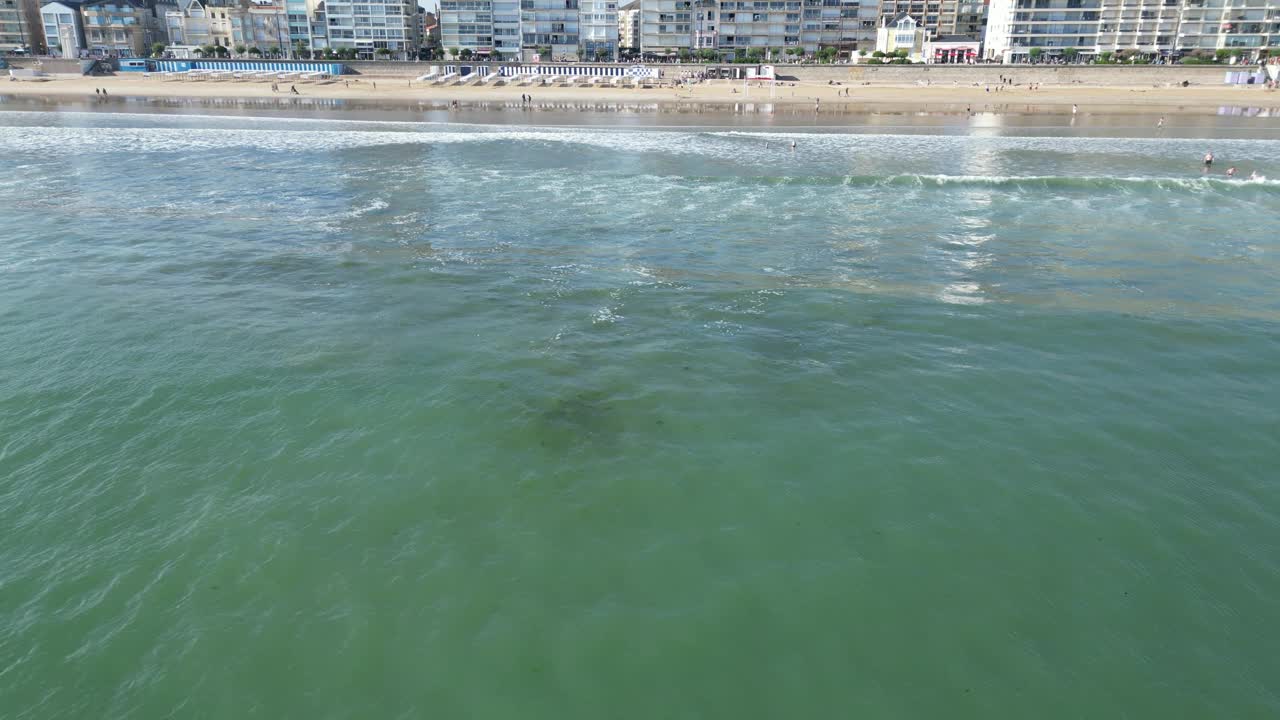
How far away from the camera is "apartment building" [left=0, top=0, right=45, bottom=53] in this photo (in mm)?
133000

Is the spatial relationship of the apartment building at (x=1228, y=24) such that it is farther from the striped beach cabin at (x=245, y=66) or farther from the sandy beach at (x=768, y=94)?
the striped beach cabin at (x=245, y=66)

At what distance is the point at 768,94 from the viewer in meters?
85.8

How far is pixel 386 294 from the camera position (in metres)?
19.7

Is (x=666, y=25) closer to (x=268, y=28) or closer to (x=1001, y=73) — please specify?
(x=1001, y=73)

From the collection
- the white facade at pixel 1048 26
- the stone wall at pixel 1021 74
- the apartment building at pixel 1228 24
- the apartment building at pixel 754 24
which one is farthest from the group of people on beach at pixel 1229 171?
the apartment building at pixel 754 24

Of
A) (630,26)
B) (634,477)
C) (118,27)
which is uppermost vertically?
(630,26)

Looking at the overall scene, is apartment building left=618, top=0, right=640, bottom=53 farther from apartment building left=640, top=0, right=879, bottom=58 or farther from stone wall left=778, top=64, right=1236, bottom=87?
stone wall left=778, top=64, right=1236, bottom=87

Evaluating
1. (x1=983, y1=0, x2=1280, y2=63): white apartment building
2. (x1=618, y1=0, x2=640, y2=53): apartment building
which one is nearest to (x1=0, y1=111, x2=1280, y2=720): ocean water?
(x1=983, y1=0, x2=1280, y2=63): white apartment building

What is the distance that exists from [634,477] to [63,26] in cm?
16624

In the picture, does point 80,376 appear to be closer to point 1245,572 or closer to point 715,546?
point 715,546

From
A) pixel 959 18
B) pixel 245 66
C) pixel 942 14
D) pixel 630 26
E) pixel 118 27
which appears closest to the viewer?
pixel 245 66

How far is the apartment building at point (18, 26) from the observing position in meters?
133

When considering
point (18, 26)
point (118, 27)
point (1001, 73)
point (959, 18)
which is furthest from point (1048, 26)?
point (18, 26)

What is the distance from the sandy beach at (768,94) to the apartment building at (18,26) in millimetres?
52533
